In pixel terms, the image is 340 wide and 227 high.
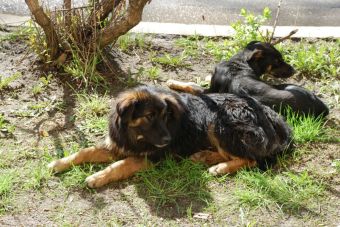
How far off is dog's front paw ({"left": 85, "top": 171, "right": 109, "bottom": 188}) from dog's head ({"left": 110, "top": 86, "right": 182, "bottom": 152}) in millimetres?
401

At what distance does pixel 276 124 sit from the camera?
5.23m

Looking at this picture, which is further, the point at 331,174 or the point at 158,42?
the point at 158,42

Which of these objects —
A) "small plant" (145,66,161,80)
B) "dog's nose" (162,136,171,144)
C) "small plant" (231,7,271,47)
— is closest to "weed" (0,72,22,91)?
"small plant" (145,66,161,80)

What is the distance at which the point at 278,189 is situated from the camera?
188 inches

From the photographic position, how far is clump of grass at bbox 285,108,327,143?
5578 mm

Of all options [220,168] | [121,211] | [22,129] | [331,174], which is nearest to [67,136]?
[22,129]

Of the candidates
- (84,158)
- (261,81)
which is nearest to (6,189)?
(84,158)

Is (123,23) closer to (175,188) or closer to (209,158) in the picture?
(209,158)

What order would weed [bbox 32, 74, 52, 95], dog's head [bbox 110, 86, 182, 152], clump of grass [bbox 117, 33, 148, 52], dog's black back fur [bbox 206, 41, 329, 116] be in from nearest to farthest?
dog's head [bbox 110, 86, 182, 152] → dog's black back fur [bbox 206, 41, 329, 116] → weed [bbox 32, 74, 52, 95] → clump of grass [bbox 117, 33, 148, 52]

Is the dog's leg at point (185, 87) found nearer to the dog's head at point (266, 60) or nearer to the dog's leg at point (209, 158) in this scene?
the dog's head at point (266, 60)

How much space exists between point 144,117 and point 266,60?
263 cm

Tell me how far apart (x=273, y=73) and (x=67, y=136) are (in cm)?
300

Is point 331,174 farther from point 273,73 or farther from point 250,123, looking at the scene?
point 273,73

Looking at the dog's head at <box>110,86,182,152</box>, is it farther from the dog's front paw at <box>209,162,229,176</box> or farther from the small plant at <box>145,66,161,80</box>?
the small plant at <box>145,66,161,80</box>
